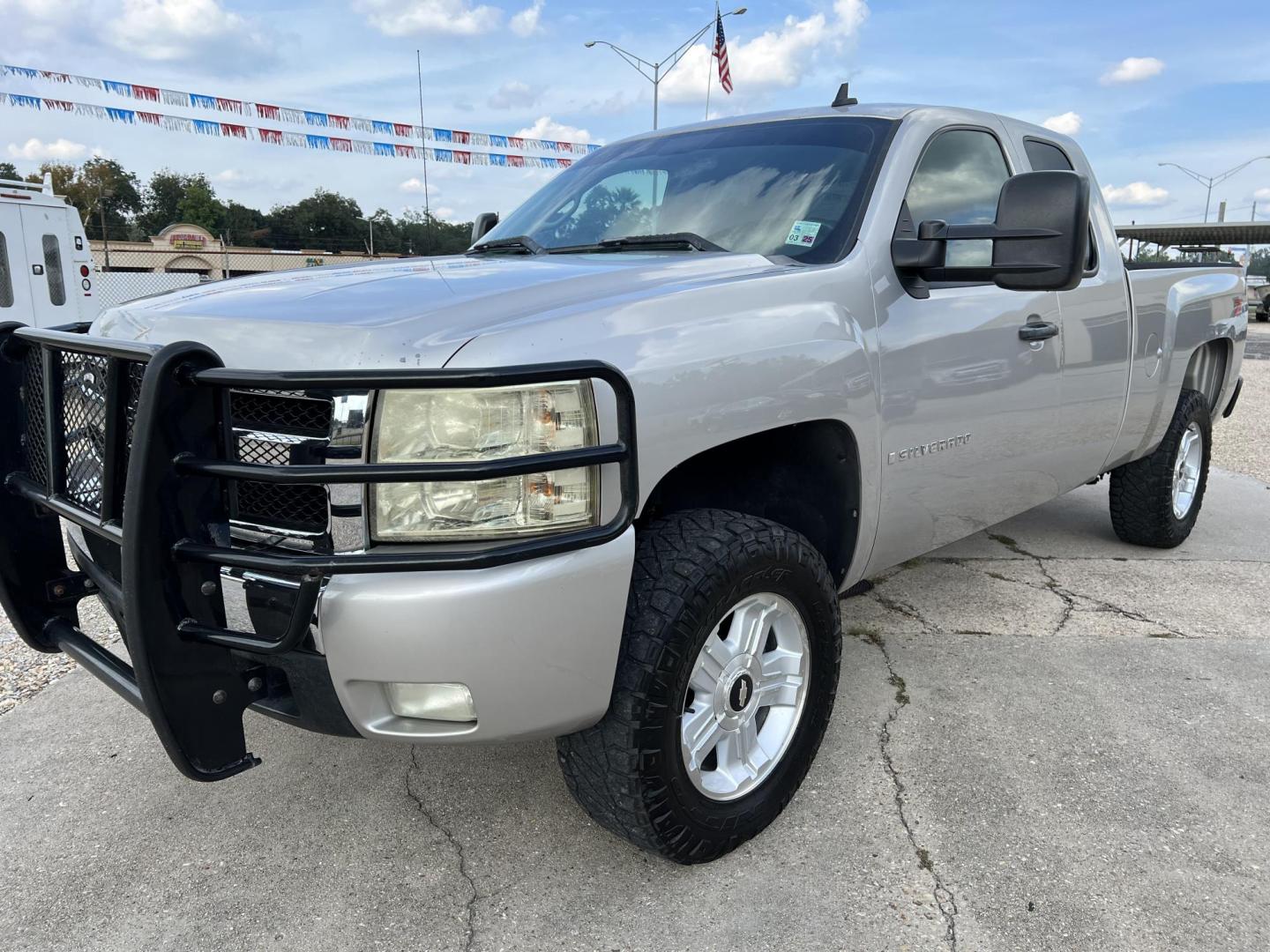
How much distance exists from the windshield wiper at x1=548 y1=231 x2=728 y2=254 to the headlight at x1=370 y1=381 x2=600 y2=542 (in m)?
1.14

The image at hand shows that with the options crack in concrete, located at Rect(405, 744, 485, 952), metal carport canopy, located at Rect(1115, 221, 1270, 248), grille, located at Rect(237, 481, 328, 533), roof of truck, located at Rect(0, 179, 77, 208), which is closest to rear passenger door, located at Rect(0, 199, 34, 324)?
roof of truck, located at Rect(0, 179, 77, 208)

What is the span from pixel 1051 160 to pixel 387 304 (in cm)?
297

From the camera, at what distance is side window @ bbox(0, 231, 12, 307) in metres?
10.7

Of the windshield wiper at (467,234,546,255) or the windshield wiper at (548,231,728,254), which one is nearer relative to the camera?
the windshield wiper at (548,231,728,254)

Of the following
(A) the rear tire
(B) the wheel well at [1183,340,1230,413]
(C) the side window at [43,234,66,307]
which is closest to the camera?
(A) the rear tire

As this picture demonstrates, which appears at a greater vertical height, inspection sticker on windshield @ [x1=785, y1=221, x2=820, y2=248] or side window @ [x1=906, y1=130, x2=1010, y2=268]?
side window @ [x1=906, y1=130, x2=1010, y2=268]

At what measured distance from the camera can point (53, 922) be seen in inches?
86.9

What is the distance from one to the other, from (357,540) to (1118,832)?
2025 mm

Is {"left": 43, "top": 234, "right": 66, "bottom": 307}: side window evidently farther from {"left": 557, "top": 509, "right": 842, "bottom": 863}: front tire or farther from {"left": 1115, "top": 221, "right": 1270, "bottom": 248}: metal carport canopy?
{"left": 1115, "top": 221, "right": 1270, "bottom": 248}: metal carport canopy

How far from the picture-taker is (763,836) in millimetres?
2506

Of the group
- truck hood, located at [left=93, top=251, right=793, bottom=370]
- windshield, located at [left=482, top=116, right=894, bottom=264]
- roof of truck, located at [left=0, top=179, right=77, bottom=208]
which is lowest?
truck hood, located at [left=93, top=251, right=793, bottom=370]

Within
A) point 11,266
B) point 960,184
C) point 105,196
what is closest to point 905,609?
point 960,184

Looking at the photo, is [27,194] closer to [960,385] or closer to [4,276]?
[4,276]

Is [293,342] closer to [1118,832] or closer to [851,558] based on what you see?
[851,558]
